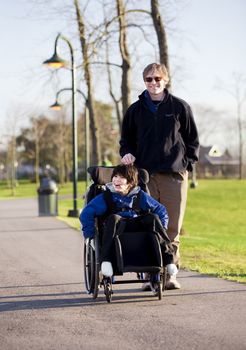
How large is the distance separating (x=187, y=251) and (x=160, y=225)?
5565 millimetres

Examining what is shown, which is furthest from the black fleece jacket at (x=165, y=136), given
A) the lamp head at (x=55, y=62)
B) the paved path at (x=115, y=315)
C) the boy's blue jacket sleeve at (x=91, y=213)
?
the lamp head at (x=55, y=62)

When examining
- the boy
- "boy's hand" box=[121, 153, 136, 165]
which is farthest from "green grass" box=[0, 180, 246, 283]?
"boy's hand" box=[121, 153, 136, 165]

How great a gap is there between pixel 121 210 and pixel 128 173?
349 mm

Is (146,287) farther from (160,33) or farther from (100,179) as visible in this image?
(160,33)

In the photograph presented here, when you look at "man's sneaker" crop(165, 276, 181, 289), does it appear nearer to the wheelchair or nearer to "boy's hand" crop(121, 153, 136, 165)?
the wheelchair

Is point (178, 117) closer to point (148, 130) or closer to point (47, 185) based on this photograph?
point (148, 130)

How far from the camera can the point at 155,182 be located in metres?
7.80

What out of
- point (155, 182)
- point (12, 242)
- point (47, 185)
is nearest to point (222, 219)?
point (47, 185)

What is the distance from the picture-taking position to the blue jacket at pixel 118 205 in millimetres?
6906

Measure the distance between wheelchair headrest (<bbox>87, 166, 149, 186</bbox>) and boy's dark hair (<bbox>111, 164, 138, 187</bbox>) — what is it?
0.67ft

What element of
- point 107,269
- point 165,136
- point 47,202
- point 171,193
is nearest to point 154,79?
point 165,136

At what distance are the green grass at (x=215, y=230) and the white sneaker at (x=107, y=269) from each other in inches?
85.7

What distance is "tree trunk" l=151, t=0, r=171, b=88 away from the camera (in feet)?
59.7

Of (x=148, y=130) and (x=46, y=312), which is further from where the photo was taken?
(x=148, y=130)
